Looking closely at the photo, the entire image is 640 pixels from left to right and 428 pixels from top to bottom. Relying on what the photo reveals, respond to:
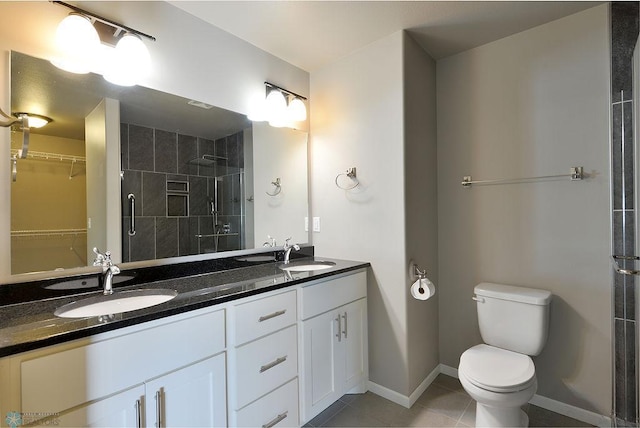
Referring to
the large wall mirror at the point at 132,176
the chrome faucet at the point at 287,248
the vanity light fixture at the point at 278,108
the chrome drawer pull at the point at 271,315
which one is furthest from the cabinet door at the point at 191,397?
the vanity light fixture at the point at 278,108

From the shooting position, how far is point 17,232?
4.06ft

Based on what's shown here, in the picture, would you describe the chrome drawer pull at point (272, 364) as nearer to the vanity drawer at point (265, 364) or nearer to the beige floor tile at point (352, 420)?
the vanity drawer at point (265, 364)

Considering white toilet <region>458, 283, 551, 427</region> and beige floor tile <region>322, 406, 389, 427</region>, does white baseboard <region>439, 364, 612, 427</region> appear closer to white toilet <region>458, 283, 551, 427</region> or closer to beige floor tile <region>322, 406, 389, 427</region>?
white toilet <region>458, 283, 551, 427</region>

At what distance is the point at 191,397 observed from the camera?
1.17m

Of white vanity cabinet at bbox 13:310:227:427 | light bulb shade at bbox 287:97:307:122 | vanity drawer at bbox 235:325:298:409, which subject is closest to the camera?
white vanity cabinet at bbox 13:310:227:427

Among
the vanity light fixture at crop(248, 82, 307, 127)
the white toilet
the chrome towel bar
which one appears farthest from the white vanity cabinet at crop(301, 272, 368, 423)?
the vanity light fixture at crop(248, 82, 307, 127)

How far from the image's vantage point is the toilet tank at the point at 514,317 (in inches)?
67.8

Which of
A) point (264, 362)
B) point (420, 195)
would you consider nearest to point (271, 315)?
point (264, 362)

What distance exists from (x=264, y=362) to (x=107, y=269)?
2.76 feet

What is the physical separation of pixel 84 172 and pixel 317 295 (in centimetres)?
131

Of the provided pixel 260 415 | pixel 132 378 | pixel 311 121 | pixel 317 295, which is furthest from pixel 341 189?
pixel 132 378

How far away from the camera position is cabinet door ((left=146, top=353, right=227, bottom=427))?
1.08 meters

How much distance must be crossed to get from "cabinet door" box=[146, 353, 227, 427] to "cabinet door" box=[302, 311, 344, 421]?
51 cm

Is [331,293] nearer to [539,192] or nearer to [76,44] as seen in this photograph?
[539,192]
